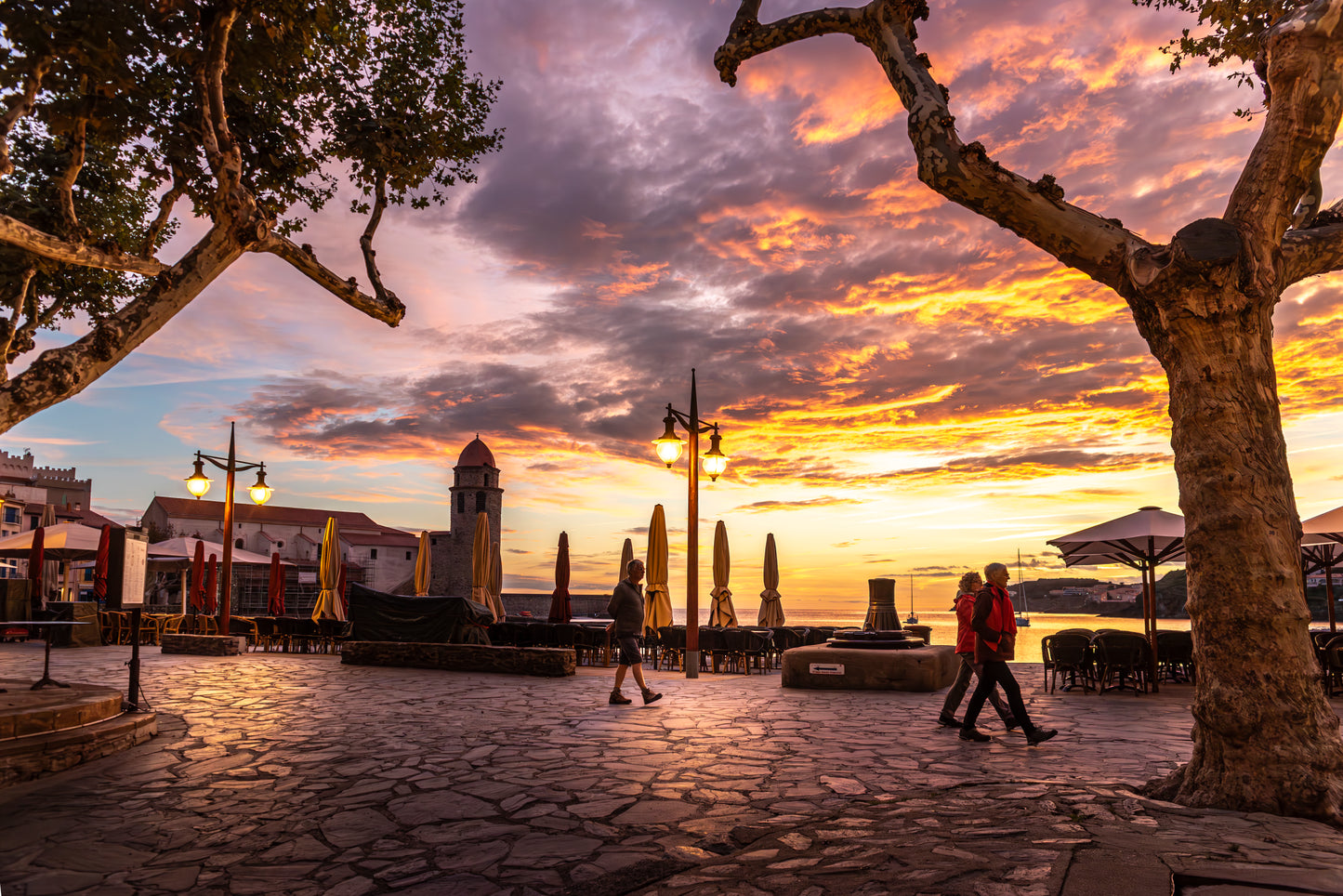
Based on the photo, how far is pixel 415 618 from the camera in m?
15.5

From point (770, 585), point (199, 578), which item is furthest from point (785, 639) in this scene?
point (199, 578)

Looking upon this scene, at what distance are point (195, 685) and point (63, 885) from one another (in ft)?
28.6

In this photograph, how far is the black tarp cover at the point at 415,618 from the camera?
1513 cm

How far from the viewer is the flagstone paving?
3686 millimetres

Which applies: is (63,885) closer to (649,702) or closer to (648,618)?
(649,702)

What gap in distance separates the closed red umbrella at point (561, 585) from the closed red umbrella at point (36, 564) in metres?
11.9

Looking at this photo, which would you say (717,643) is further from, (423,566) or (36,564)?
(36,564)

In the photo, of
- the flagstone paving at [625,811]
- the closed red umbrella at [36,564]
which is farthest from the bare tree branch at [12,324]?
the closed red umbrella at [36,564]

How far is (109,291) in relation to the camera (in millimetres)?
12883

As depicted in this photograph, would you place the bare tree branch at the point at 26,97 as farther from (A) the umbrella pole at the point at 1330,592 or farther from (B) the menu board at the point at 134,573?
(A) the umbrella pole at the point at 1330,592

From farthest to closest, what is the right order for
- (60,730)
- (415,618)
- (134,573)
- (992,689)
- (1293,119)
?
(415,618)
(134,573)
(992,689)
(60,730)
(1293,119)

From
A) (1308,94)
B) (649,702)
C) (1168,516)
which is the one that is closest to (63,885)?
(649,702)

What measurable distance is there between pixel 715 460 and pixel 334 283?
6.94 metres

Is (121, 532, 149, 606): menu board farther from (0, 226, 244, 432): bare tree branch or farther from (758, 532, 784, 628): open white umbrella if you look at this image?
(758, 532, 784, 628): open white umbrella
